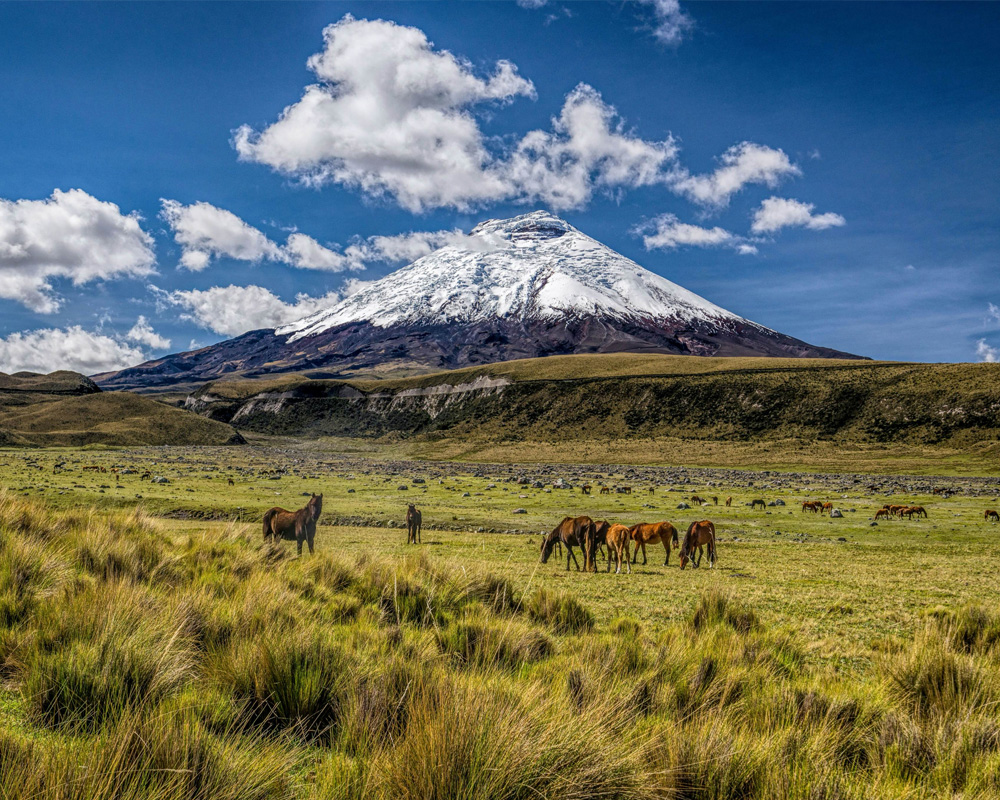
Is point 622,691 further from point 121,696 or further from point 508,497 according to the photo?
point 508,497

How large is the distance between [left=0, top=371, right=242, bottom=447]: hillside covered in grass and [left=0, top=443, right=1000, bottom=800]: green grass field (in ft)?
333

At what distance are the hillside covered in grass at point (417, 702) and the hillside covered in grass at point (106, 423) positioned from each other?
10271 centimetres

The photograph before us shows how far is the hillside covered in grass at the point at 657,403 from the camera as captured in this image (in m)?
77.6

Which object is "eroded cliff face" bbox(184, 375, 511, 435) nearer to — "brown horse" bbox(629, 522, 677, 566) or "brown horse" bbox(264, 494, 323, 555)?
"brown horse" bbox(629, 522, 677, 566)

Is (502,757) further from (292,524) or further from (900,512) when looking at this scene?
(900,512)

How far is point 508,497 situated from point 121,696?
101ft

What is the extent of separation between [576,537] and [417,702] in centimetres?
1227

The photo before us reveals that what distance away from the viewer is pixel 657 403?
102 m

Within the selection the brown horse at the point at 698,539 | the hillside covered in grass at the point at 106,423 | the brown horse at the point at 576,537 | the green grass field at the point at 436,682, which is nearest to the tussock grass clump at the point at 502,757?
the green grass field at the point at 436,682

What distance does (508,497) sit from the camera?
33.8 m

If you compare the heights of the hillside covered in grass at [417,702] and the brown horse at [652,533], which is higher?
the hillside covered in grass at [417,702]

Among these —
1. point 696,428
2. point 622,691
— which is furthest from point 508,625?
point 696,428

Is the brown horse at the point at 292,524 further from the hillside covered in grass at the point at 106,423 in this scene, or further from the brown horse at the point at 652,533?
the hillside covered in grass at the point at 106,423

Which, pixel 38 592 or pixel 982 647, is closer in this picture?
pixel 38 592
